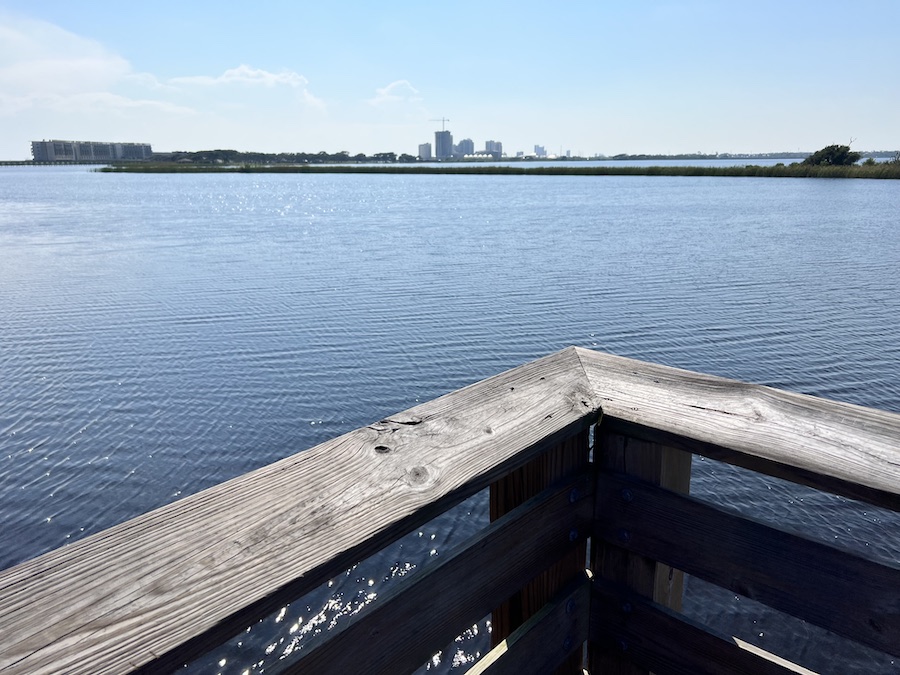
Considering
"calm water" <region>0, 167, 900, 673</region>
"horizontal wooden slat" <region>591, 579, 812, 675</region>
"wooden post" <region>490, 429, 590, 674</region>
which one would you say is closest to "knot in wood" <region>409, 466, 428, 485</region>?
"wooden post" <region>490, 429, 590, 674</region>

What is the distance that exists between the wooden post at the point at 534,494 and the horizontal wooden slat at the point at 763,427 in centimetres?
13

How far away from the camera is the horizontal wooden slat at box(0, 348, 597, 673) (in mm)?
867

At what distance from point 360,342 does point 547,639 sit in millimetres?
10564

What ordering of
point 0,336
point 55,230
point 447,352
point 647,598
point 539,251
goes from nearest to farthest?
1. point 647,598
2. point 447,352
3. point 0,336
4. point 539,251
5. point 55,230

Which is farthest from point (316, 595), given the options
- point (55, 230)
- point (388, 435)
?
point (55, 230)

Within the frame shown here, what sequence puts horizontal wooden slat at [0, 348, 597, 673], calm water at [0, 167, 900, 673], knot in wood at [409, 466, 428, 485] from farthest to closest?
calm water at [0, 167, 900, 673], knot in wood at [409, 466, 428, 485], horizontal wooden slat at [0, 348, 597, 673]

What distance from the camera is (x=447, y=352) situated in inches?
445

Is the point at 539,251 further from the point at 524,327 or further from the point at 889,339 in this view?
the point at 889,339

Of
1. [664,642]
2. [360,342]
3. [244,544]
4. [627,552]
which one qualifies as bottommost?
[360,342]

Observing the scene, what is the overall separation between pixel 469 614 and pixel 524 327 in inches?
453

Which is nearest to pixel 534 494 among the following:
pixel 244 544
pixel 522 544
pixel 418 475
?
pixel 522 544

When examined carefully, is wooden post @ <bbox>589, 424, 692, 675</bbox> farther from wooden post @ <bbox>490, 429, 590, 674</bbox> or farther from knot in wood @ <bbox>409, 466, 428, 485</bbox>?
knot in wood @ <bbox>409, 466, 428, 485</bbox>

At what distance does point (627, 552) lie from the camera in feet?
5.39

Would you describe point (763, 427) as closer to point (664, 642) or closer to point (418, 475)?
point (664, 642)
